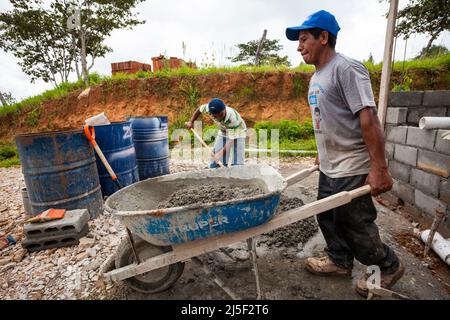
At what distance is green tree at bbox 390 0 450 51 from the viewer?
444 inches

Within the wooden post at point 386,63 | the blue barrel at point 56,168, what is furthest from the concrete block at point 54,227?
the wooden post at point 386,63

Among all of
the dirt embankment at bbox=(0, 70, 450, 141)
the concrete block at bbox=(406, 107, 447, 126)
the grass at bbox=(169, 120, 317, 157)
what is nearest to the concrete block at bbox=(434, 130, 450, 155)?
the concrete block at bbox=(406, 107, 447, 126)

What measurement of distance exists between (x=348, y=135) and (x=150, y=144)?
4.02 meters

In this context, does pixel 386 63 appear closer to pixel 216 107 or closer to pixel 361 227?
pixel 216 107

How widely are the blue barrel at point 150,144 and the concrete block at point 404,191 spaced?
421 centimetres

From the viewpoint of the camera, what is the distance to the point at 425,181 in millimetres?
3209

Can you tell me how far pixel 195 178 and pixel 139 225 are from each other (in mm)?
1032

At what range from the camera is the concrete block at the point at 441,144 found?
284 cm

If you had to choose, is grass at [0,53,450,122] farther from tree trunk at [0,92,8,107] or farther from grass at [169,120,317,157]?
grass at [169,120,317,157]

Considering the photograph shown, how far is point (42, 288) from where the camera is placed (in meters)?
2.50

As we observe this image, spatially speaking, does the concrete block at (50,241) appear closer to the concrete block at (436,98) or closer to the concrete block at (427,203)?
the concrete block at (427,203)
